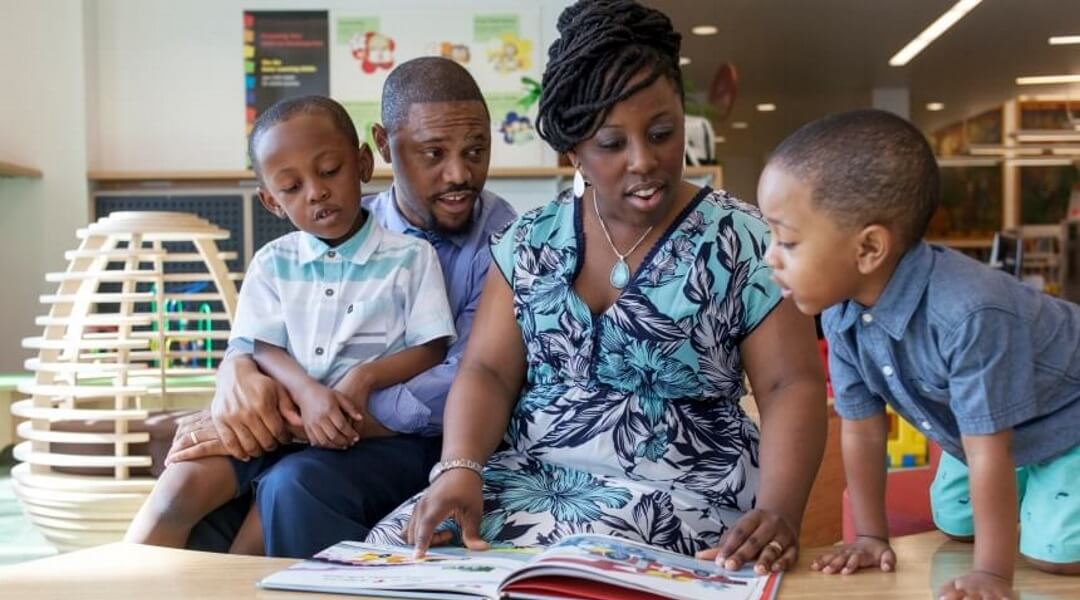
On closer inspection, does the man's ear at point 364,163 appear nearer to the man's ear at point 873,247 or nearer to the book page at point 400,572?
the book page at point 400,572

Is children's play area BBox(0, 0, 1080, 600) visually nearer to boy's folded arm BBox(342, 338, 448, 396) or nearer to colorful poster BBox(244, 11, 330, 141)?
boy's folded arm BBox(342, 338, 448, 396)

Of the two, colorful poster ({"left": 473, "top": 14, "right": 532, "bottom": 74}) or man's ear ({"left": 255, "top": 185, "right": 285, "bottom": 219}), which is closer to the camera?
man's ear ({"left": 255, "top": 185, "right": 285, "bottom": 219})

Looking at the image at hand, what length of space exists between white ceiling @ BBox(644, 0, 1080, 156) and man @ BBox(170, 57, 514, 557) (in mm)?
7275

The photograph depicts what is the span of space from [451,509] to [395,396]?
1.38 feet

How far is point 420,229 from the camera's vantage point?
2.04m

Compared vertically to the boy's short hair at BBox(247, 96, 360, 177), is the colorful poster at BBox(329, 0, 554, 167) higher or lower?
higher

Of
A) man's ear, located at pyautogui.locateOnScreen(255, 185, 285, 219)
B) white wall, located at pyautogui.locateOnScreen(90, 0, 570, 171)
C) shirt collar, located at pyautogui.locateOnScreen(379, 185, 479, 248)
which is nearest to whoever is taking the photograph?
man's ear, located at pyautogui.locateOnScreen(255, 185, 285, 219)

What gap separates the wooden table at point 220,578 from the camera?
1.14 metres

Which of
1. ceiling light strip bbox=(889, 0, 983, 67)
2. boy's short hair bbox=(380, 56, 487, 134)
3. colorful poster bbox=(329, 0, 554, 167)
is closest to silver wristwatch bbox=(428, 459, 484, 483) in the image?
boy's short hair bbox=(380, 56, 487, 134)

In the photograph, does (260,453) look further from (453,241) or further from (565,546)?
(565,546)

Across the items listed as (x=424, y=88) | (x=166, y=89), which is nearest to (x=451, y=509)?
(x=424, y=88)

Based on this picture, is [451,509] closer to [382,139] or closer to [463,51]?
[382,139]

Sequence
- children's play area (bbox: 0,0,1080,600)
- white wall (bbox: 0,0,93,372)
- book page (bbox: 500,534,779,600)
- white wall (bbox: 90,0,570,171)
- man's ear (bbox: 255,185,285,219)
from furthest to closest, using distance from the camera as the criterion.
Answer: white wall (bbox: 90,0,570,171) < white wall (bbox: 0,0,93,372) < man's ear (bbox: 255,185,285,219) < children's play area (bbox: 0,0,1080,600) < book page (bbox: 500,534,779,600)

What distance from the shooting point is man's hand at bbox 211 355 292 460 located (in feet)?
5.67
